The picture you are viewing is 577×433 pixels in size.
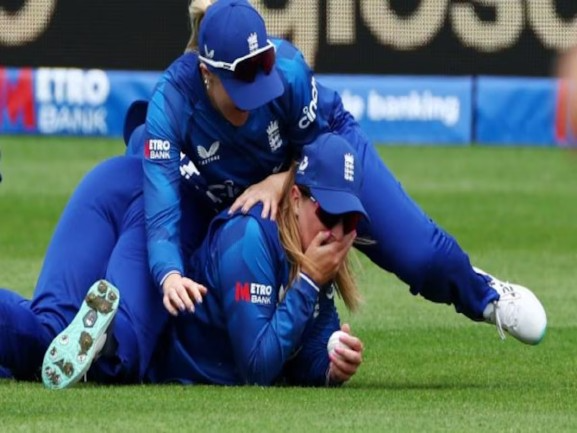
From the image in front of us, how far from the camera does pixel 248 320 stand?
623cm

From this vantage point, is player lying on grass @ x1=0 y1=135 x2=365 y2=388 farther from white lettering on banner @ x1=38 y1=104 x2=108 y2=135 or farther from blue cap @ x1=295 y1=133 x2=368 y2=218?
white lettering on banner @ x1=38 y1=104 x2=108 y2=135

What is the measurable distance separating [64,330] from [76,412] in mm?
669

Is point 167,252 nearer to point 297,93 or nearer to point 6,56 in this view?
point 297,93

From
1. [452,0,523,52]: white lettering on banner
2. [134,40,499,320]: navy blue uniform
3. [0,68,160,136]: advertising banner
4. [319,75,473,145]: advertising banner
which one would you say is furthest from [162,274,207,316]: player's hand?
[0,68,160,136]: advertising banner

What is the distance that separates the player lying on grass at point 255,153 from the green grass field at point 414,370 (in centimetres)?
41

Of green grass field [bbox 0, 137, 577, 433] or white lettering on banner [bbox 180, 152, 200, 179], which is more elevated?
white lettering on banner [bbox 180, 152, 200, 179]

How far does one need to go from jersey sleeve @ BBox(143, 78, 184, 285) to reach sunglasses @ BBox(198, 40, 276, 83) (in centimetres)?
28

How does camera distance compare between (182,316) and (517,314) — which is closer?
(182,316)

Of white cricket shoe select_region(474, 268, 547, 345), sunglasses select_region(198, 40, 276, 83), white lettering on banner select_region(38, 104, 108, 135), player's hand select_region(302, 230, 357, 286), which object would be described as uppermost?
sunglasses select_region(198, 40, 276, 83)

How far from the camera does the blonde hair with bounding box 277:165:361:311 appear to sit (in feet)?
20.5

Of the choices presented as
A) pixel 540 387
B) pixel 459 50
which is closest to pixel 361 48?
pixel 459 50

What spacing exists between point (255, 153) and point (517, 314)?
1.24 m

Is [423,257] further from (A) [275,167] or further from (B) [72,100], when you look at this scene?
(B) [72,100]

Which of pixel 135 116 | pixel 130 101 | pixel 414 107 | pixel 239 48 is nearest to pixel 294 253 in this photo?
pixel 239 48
